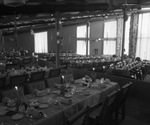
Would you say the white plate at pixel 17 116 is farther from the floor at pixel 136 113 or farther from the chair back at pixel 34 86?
the floor at pixel 136 113

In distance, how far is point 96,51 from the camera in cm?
1802

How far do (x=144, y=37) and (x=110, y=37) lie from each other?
4142mm

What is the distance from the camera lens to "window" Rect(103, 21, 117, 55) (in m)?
17.9

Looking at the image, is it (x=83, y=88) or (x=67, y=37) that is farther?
(x=67, y=37)

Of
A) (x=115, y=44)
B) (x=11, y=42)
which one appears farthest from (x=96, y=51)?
(x=11, y=42)

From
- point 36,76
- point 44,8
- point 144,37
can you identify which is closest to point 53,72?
point 36,76

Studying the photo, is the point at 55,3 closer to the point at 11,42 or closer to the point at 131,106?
the point at 131,106

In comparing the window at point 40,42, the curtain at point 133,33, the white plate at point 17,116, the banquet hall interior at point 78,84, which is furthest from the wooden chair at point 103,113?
the window at point 40,42

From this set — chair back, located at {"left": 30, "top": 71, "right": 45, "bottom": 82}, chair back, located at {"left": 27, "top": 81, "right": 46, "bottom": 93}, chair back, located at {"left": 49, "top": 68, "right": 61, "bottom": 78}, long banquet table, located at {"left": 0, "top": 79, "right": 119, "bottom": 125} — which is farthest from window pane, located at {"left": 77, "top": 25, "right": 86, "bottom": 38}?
chair back, located at {"left": 27, "top": 81, "right": 46, "bottom": 93}

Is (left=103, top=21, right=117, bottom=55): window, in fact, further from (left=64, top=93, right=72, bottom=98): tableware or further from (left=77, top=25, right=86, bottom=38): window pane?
(left=64, top=93, right=72, bottom=98): tableware

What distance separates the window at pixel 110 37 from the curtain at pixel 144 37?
3.30 meters

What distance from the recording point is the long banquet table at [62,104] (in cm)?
229

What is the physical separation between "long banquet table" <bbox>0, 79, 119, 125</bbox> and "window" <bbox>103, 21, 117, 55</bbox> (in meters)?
14.5

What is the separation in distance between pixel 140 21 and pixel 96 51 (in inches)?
218
